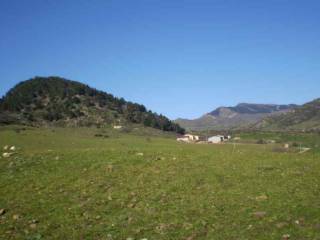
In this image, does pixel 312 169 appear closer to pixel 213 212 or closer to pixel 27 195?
pixel 213 212

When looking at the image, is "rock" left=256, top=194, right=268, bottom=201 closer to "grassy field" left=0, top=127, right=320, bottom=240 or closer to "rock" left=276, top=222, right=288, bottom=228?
"grassy field" left=0, top=127, right=320, bottom=240

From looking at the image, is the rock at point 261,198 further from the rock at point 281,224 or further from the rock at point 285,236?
Answer: the rock at point 285,236

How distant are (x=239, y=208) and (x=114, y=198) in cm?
490

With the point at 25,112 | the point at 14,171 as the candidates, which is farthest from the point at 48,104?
the point at 14,171

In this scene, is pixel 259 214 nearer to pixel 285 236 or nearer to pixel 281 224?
pixel 281 224

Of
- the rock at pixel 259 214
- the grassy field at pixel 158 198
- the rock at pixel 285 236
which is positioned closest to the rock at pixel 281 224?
the grassy field at pixel 158 198

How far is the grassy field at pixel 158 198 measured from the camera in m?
13.3

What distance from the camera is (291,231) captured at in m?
12.7

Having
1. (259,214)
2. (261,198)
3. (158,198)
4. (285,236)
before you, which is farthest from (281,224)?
(158,198)

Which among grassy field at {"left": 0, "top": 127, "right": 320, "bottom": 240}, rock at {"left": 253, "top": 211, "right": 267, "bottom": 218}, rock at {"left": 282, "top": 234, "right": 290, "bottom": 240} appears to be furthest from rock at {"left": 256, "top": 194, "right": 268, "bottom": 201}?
rock at {"left": 282, "top": 234, "right": 290, "bottom": 240}

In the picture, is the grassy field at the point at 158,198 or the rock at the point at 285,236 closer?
the rock at the point at 285,236

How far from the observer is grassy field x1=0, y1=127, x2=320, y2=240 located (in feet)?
43.8

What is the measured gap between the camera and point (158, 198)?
53.6 ft

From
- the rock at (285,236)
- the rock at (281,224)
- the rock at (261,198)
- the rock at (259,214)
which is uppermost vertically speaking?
the rock at (261,198)
